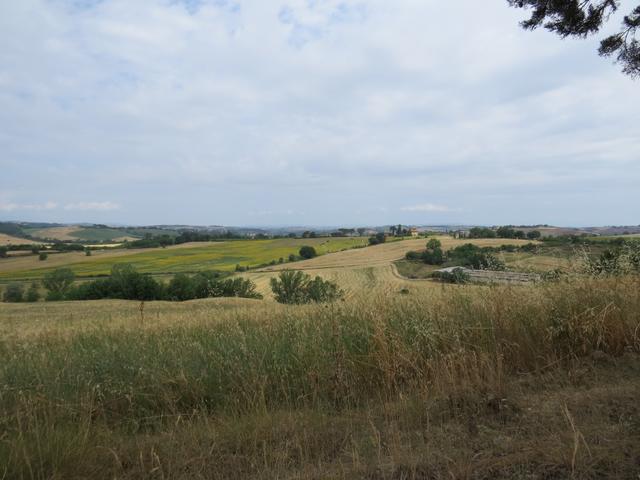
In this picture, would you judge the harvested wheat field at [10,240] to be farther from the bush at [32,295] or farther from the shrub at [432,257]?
the shrub at [432,257]

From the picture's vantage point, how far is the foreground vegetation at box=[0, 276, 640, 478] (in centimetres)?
239

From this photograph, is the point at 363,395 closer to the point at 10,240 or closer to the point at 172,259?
the point at 172,259

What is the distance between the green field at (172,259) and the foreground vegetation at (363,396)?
214 ft

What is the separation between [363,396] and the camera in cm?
340

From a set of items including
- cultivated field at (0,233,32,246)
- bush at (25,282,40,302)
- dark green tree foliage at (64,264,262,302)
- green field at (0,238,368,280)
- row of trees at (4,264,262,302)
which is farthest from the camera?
cultivated field at (0,233,32,246)

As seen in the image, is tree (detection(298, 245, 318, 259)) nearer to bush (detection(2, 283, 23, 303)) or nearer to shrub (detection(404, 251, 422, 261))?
shrub (detection(404, 251, 422, 261))

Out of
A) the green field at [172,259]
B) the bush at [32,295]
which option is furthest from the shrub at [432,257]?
the bush at [32,295]

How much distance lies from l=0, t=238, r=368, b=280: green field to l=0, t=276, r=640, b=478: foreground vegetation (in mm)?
65191

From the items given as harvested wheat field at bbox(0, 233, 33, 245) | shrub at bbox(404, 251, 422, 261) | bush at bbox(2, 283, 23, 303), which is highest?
harvested wheat field at bbox(0, 233, 33, 245)

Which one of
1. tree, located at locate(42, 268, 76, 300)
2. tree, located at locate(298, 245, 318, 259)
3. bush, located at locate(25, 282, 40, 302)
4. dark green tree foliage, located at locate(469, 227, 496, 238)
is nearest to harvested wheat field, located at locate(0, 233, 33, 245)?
tree, located at locate(42, 268, 76, 300)

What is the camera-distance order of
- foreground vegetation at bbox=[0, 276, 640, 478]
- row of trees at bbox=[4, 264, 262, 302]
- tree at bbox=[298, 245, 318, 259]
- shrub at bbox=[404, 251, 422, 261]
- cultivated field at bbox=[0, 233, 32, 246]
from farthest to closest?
tree at bbox=[298, 245, 318, 259] < cultivated field at bbox=[0, 233, 32, 246] < shrub at bbox=[404, 251, 422, 261] < row of trees at bbox=[4, 264, 262, 302] < foreground vegetation at bbox=[0, 276, 640, 478]

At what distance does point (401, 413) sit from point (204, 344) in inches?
95.8

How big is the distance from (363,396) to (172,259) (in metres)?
81.6

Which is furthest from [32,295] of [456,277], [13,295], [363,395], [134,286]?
[363,395]
